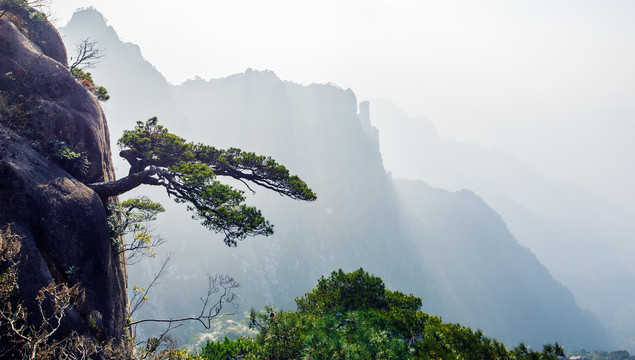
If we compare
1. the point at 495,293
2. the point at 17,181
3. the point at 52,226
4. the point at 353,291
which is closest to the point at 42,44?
the point at 17,181

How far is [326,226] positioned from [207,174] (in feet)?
402

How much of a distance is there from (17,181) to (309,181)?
13391cm

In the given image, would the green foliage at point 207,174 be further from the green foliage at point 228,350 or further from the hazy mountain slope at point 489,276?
the hazy mountain slope at point 489,276

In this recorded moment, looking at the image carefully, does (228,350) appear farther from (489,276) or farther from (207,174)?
(489,276)

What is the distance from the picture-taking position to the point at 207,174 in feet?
33.5

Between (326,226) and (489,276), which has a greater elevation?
(489,276)

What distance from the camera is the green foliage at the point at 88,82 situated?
13.0 metres

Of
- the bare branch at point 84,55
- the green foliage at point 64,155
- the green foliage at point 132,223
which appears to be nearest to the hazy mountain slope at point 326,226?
the green foliage at point 132,223

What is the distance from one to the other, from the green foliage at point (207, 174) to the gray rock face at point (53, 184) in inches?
70.3

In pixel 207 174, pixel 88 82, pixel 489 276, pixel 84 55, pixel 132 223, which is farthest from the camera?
pixel 489 276

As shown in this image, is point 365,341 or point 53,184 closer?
point 53,184

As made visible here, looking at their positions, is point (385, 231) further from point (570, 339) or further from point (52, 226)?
point (52, 226)

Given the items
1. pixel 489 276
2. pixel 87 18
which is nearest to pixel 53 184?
pixel 87 18

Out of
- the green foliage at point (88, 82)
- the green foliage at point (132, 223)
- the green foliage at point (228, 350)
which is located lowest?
the green foliage at point (228, 350)
